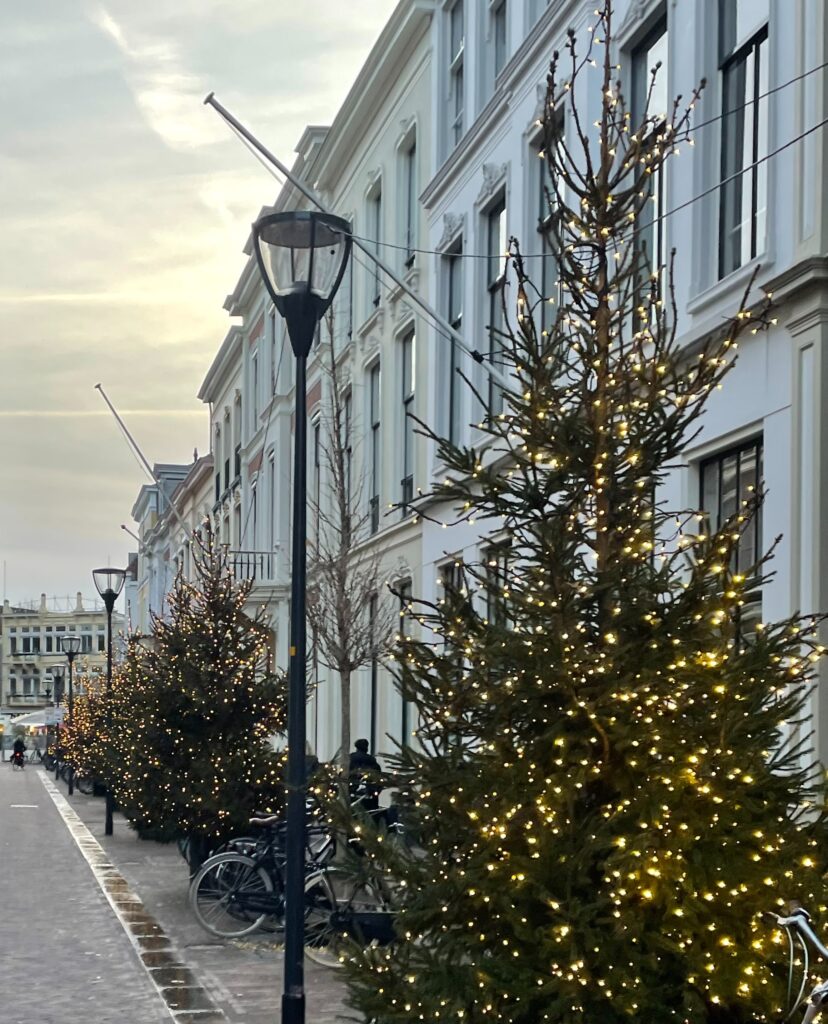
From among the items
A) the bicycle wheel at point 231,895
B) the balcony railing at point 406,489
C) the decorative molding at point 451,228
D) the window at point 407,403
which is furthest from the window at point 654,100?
the balcony railing at point 406,489

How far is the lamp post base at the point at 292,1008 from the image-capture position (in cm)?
841

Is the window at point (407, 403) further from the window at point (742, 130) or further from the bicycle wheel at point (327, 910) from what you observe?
the bicycle wheel at point (327, 910)

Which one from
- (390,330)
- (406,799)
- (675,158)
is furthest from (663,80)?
(390,330)

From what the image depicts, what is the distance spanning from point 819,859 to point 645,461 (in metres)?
1.80

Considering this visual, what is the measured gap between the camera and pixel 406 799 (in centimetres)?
655

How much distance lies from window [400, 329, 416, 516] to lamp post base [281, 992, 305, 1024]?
55.0 feet

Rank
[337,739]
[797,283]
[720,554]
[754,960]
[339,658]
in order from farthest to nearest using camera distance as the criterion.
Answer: [337,739]
[339,658]
[797,283]
[720,554]
[754,960]

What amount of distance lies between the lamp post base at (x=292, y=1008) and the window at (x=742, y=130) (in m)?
7.01

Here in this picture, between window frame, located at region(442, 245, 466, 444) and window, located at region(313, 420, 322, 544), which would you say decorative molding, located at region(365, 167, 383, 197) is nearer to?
window, located at region(313, 420, 322, 544)

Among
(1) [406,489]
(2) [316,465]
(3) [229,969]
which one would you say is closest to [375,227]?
(2) [316,465]

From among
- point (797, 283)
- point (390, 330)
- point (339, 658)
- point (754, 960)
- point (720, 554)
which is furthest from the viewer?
point (390, 330)

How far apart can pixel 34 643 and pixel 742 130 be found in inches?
6367

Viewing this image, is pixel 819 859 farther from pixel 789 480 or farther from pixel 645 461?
pixel 789 480

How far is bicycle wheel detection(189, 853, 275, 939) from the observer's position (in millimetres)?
12984
